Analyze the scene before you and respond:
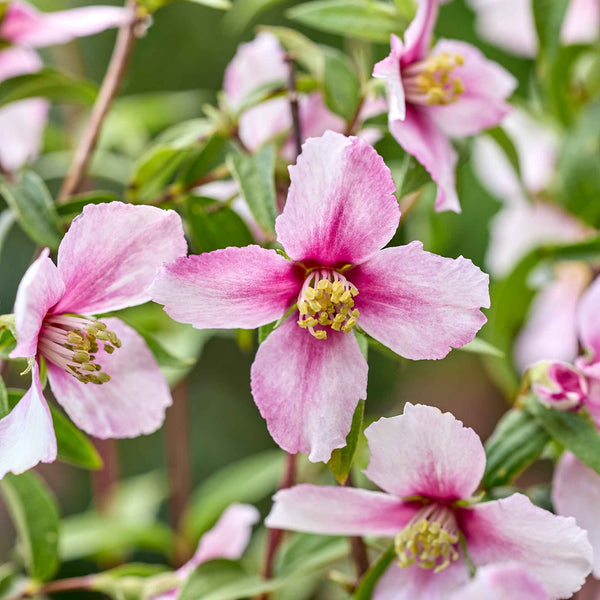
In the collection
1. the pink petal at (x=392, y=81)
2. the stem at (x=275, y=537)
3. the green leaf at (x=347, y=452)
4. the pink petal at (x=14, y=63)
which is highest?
the pink petal at (x=392, y=81)

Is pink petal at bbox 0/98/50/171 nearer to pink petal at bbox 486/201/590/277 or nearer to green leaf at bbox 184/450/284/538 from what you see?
green leaf at bbox 184/450/284/538

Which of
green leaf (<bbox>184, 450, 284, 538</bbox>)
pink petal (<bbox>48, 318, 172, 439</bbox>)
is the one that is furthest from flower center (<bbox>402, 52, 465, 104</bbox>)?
green leaf (<bbox>184, 450, 284, 538</bbox>)

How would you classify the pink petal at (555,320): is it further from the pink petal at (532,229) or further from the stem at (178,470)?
the stem at (178,470)

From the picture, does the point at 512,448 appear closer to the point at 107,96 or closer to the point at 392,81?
the point at 392,81

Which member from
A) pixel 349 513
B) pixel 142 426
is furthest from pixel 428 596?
pixel 142 426

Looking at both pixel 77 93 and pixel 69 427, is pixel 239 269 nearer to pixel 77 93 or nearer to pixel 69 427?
pixel 69 427

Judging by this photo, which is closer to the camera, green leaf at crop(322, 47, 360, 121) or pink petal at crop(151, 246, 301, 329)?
pink petal at crop(151, 246, 301, 329)

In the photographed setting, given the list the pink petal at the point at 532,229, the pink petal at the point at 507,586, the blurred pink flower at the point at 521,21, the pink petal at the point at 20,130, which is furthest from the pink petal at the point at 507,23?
the pink petal at the point at 507,586
